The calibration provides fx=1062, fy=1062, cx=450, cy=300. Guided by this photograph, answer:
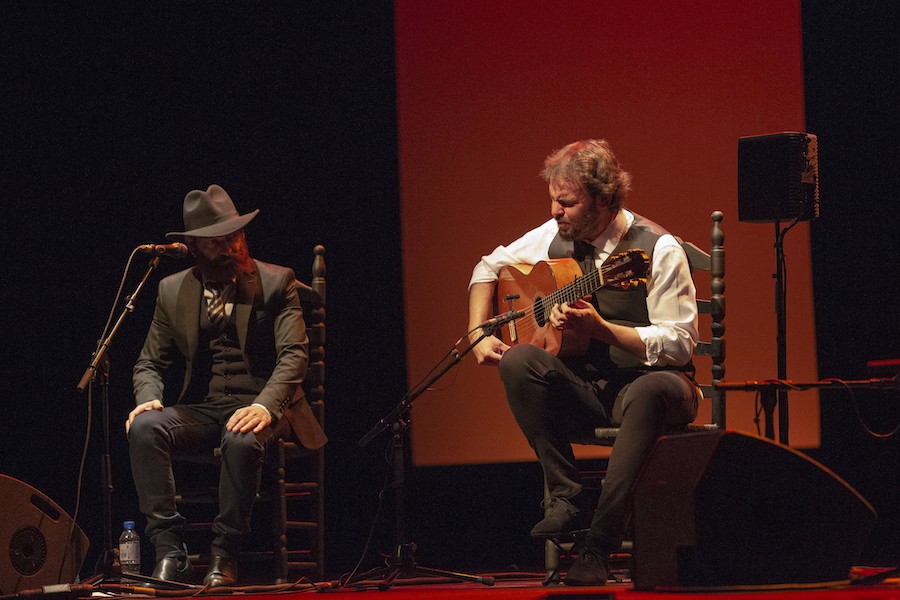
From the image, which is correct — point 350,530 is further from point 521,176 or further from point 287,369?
point 521,176

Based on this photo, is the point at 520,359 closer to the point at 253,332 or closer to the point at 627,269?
the point at 627,269

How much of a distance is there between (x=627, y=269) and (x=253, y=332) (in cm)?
131

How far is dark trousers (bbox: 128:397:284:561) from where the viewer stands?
317 cm

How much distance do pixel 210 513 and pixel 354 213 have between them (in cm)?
139

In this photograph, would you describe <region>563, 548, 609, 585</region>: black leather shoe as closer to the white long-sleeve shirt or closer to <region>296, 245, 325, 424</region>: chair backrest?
the white long-sleeve shirt

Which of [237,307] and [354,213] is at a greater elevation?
[354,213]

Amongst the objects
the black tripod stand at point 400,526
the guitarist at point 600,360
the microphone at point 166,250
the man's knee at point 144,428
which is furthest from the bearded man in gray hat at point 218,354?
the guitarist at point 600,360

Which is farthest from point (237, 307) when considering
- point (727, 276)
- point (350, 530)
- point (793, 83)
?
point (793, 83)

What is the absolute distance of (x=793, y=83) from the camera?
409 cm

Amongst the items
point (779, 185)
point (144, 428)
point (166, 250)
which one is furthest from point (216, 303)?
point (779, 185)

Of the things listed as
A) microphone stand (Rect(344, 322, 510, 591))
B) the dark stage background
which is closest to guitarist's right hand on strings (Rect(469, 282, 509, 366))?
microphone stand (Rect(344, 322, 510, 591))

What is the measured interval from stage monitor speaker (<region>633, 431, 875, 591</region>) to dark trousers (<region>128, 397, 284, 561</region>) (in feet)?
5.03

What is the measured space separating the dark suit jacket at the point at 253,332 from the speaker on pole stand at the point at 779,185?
1.55 meters

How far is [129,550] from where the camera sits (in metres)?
3.76
